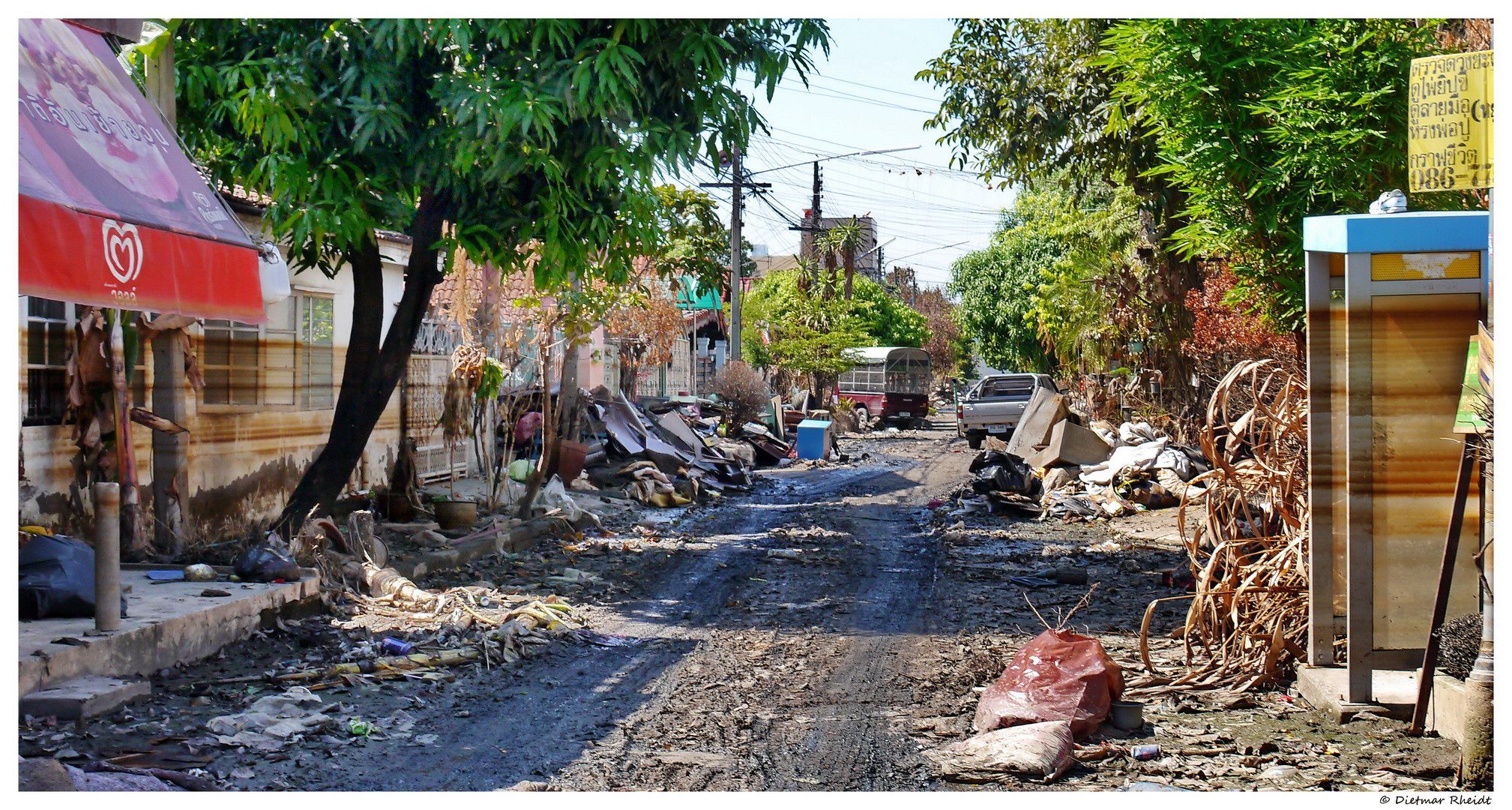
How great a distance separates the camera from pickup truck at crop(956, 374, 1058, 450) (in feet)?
86.2

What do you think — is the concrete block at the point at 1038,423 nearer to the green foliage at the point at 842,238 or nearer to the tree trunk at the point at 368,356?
the tree trunk at the point at 368,356

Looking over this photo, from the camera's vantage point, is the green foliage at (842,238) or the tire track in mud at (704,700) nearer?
the tire track in mud at (704,700)

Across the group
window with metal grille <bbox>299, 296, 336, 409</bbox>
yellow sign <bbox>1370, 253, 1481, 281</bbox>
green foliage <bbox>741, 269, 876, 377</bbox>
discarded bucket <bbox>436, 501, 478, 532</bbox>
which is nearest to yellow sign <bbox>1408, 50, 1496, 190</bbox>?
yellow sign <bbox>1370, 253, 1481, 281</bbox>

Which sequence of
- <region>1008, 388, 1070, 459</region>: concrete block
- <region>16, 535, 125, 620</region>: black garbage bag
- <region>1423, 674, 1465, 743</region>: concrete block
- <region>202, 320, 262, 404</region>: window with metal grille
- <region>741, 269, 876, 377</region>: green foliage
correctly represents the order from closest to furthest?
<region>1423, 674, 1465, 743</region>: concrete block
<region>16, 535, 125, 620</region>: black garbage bag
<region>202, 320, 262, 404</region>: window with metal grille
<region>1008, 388, 1070, 459</region>: concrete block
<region>741, 269, 876, 377</region>: green foliage

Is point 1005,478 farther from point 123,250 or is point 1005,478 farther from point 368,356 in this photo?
Result: point 123,250

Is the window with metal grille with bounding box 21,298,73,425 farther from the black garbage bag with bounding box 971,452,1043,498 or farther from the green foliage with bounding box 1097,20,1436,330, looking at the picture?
the black garbage bag with bounding box 971,452,1043,498

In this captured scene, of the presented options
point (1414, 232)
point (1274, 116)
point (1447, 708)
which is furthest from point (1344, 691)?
point (1274, 116)

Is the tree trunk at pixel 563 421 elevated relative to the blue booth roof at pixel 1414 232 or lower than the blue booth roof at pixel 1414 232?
lower

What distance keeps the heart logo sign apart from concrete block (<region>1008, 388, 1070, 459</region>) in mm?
14700

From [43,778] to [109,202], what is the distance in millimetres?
2813

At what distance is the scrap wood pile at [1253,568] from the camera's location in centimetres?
591

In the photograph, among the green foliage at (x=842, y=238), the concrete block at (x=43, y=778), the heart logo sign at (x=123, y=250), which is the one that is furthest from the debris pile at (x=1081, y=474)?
the green foliage at (x=842, y=238)

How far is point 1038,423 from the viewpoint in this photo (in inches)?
735

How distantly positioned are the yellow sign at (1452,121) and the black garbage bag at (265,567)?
7.03 m
